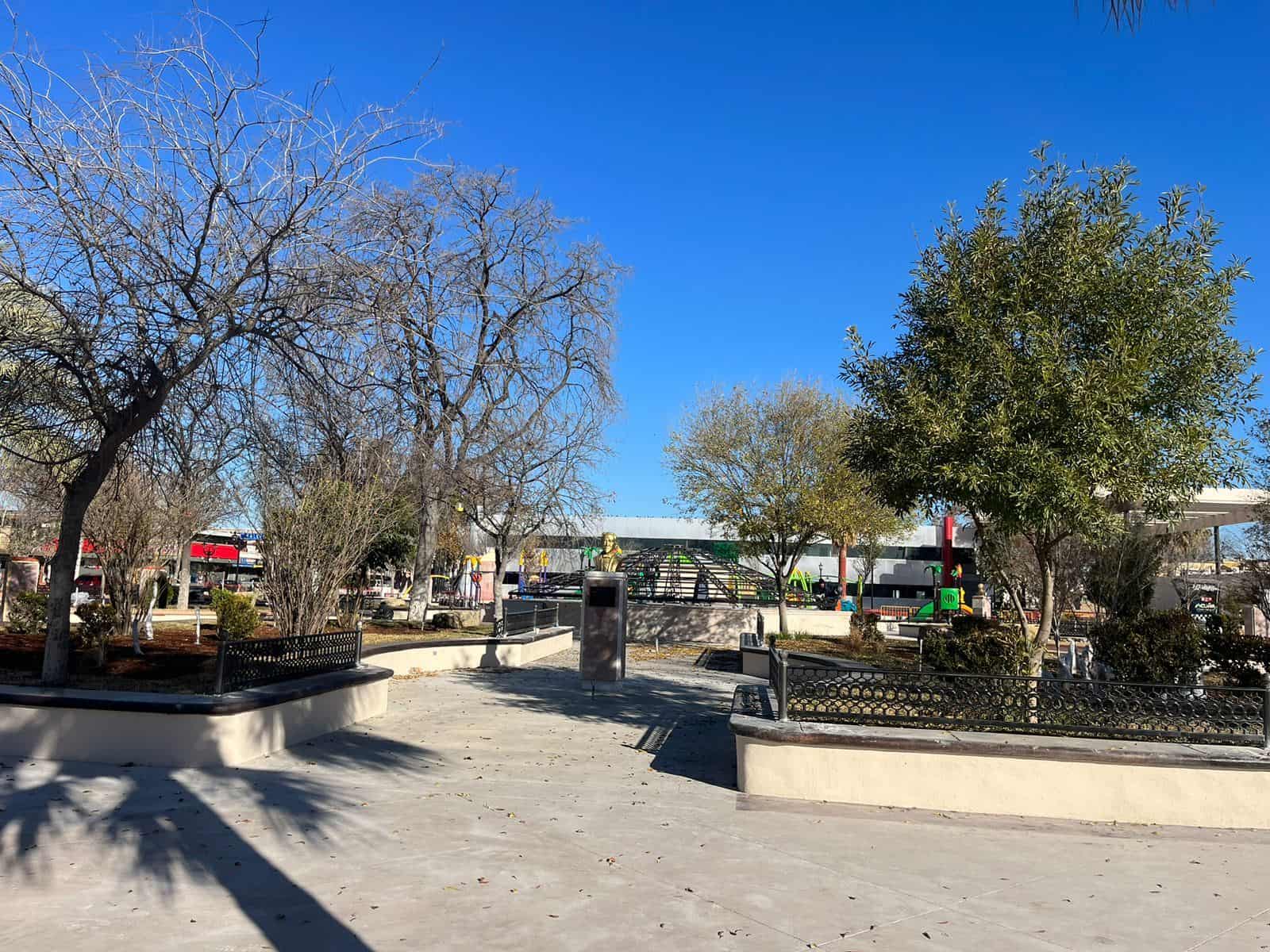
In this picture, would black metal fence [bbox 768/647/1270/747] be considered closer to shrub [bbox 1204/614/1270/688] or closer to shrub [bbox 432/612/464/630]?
shrub [bbox 1204/614/1270/688]

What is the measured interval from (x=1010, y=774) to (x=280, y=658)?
6981 mm

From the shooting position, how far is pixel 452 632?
20.2 m

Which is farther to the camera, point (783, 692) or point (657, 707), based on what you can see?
point (657, 707)

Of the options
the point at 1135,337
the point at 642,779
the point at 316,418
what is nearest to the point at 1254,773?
the point at 1135,337

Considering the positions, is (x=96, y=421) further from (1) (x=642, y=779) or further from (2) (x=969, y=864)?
(2) (x=969, y=864)

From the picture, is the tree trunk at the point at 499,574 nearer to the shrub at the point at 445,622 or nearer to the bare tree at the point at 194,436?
the shrub at the point at 445,622

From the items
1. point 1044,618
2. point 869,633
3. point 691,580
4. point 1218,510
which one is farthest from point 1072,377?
point 1218,510

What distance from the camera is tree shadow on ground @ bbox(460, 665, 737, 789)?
362 inches

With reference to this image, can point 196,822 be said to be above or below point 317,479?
below

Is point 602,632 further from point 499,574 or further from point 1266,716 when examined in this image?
point 499,574

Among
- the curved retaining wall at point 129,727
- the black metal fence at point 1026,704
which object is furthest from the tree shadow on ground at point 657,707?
the curved retaining wall at point 129,727

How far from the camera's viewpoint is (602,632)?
1379 cm

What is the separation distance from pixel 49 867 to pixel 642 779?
4.64m

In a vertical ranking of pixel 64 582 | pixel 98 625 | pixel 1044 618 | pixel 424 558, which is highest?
pixel 424 558
